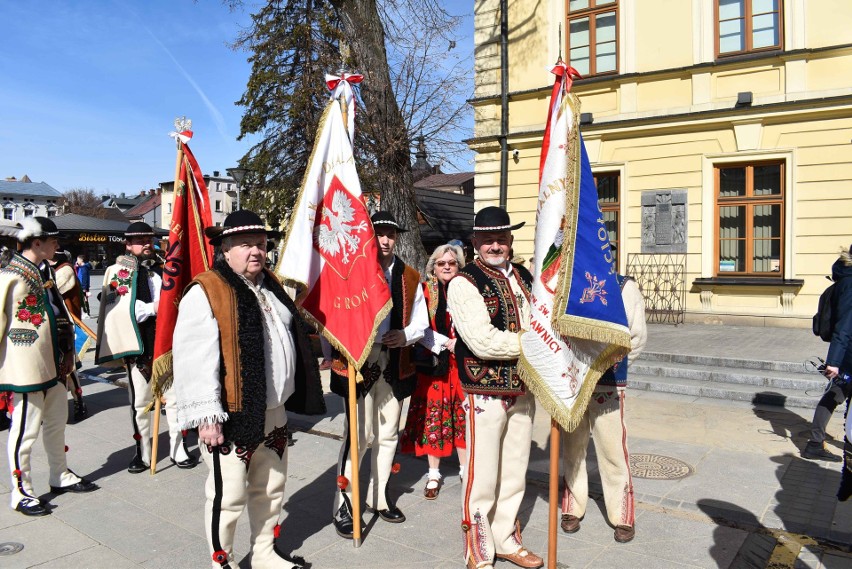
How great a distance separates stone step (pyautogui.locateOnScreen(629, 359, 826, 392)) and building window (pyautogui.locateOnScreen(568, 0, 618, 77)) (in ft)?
24.2

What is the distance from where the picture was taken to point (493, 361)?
3670 millimetres

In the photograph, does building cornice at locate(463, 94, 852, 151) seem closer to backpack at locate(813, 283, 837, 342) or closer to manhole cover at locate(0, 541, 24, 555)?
backpack at locate(813, 283, 837, 342)

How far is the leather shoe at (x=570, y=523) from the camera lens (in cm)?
417

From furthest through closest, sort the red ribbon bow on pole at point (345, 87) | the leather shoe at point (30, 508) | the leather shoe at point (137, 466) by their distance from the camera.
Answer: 1. the leather shoe at point (137, 466)
2. the leather shoe at point (30, 508)
3. the red ribbon bow on pole at point (345, 87)

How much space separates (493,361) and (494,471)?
63 cm

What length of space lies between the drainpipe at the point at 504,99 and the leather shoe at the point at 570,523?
36.2 ft

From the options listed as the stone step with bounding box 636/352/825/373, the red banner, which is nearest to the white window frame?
the stone step with bounding box 636/352/825/373

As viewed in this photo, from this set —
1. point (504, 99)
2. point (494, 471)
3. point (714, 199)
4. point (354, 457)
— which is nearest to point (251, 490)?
point (354, 457)

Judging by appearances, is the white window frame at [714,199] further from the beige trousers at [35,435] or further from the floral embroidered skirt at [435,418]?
the beige trousers at [35,435]

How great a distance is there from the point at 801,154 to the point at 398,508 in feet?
35.9

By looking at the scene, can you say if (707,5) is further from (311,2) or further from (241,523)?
(241,523)

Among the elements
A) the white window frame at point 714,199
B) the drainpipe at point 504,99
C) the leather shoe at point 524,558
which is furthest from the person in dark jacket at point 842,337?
the drainpipe at point 504,99

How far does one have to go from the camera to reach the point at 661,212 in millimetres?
13086

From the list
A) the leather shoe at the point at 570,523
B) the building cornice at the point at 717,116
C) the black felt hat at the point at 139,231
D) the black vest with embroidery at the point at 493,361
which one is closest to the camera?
the black vest with embroidery at the point at 493,361
